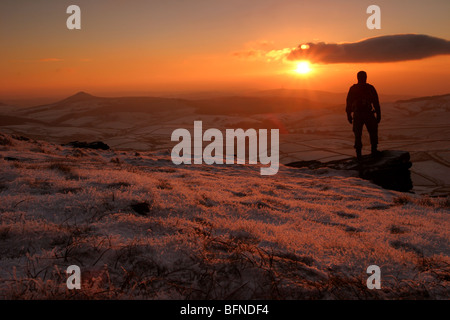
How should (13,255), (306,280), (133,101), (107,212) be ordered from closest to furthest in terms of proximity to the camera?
1. (306,280)
2. (13,255)
3. (107,212)
4. (133,101)

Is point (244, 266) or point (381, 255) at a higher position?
point (244, 266)

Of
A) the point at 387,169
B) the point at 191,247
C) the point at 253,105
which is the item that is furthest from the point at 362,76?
the point at 253,105

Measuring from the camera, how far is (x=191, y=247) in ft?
10.5

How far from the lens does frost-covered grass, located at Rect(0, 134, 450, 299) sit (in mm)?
2512

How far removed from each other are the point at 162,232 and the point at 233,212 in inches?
81.7

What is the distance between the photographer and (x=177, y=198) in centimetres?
561

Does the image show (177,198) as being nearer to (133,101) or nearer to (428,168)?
(428,168)

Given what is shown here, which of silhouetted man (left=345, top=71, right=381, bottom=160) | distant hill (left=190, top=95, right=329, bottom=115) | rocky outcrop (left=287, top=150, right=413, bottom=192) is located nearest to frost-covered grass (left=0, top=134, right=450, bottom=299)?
rocky outcrop (left=287, top=150, right=413, bottom=192)

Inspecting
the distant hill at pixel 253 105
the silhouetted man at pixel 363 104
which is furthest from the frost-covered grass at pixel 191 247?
the distant hill at pixel 253 105

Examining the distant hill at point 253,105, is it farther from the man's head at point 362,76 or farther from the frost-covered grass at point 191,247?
the frost-covered grass at point 191,247

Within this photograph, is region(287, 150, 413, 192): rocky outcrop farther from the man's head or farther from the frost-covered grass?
the frost-covered grass

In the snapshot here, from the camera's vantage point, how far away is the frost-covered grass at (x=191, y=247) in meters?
2.51

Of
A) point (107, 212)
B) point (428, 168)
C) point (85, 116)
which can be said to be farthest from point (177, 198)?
point (85, 116)
